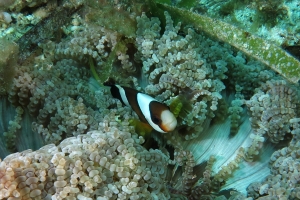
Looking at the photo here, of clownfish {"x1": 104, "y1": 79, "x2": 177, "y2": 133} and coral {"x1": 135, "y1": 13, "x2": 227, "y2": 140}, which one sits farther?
coral {"x1": 135, "y1": 13, "x2": 227, "y2": 140}

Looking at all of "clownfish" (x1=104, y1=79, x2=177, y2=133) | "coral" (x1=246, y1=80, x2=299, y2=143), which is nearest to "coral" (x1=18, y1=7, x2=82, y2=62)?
"clownfish" (x1=104, y1=79, x2=177, y2=133)

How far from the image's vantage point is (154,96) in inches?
82.4

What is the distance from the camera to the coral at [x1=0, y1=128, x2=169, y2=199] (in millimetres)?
1320

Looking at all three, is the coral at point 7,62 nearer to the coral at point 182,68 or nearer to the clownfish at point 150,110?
the clownfish at point 150,110

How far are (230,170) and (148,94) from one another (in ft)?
2.44

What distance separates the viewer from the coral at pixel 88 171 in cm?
132

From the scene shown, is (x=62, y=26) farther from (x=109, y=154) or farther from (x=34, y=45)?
(x=109, y=154)

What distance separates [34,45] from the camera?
2277mm

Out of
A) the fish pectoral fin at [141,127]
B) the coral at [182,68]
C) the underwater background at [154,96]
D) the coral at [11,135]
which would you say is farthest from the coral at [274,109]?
the coral at [11,135]

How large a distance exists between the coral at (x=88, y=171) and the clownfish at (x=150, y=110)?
0.85ft

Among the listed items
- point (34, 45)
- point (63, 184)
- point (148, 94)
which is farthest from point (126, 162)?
point (34, 45)

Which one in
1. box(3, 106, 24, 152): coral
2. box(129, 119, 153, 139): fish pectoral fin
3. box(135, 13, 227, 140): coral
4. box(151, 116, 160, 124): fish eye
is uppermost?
box(135, 13, 227, 140): coral

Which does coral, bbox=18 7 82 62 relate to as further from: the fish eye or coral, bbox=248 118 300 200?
coral, bbox=248 118 300 200

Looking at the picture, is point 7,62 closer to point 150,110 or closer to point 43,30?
point 43,30
